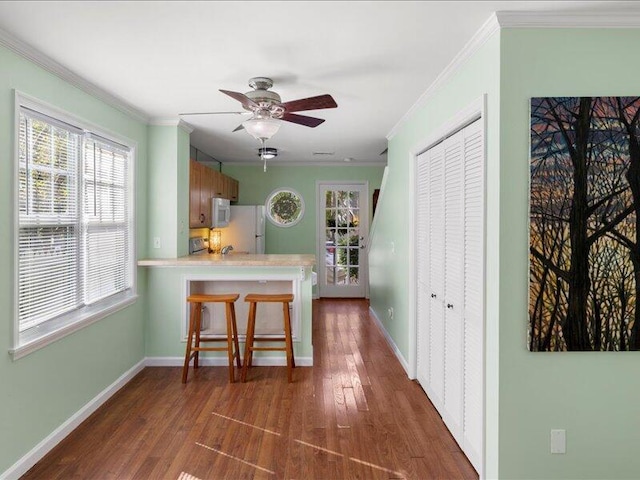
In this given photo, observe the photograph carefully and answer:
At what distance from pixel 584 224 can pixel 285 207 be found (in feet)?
18.9

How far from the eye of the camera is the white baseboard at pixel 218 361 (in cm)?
411

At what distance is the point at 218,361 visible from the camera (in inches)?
163

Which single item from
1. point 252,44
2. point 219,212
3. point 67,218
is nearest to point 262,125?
point 252,44

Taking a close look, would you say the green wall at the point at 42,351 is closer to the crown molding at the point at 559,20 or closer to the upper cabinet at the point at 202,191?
the upper cabinet at the point at 202,191

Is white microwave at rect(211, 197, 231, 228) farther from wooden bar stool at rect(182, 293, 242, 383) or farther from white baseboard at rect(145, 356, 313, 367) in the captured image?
white baseboard at rect(145, 356, 313, 367)

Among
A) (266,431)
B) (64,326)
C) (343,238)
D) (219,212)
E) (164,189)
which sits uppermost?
(164,189)

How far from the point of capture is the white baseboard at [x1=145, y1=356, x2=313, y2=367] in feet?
13.5

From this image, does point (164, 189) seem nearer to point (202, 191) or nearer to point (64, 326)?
point (202, 191)

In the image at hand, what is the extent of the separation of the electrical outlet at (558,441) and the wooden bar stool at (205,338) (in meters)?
2.52

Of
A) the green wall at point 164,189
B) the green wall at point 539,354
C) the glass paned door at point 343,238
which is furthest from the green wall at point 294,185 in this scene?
the green wall at point 539,354

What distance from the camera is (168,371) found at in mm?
3984

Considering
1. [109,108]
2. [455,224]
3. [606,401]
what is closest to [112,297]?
[109,108]

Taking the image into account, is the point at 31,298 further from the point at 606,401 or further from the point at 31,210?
the point at 606,401

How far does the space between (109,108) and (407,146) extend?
255 centimetres
